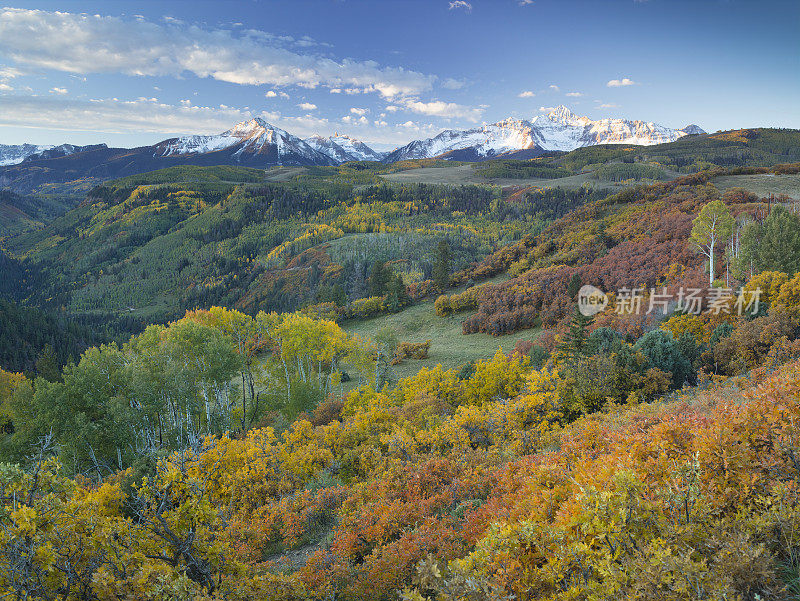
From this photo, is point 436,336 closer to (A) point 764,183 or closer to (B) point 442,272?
(B) point 442,272

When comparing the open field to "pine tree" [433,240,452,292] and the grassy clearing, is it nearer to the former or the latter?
"pine tree" [433,240,452,292]

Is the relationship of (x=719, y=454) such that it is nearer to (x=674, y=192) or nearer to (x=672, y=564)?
(x=672, y=564)

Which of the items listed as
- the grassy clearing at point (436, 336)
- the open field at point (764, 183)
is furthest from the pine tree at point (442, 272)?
the open field at point (764, 183)

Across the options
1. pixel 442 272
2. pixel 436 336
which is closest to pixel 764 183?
pixel 442 272

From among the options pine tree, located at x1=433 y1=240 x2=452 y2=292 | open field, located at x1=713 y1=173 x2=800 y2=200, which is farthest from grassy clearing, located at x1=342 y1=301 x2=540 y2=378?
open field, located at x1=713 y1=173 x2=800 y2=200

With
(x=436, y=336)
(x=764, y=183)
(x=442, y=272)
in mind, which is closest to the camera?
(x=436, y=336)

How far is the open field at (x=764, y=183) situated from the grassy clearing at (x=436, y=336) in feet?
188

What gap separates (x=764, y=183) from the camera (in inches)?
3137

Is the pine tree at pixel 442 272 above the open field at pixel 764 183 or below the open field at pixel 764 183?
below

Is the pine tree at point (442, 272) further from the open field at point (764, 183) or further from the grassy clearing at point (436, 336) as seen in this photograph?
the open field at point (764, 183)

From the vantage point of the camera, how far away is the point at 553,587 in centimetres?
739

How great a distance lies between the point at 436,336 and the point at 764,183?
244 ft

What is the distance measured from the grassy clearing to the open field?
57.4 m

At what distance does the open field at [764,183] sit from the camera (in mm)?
72500
